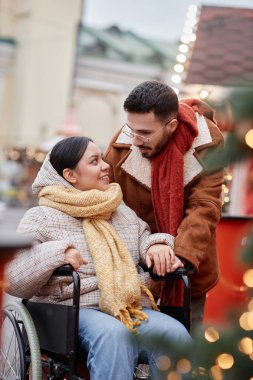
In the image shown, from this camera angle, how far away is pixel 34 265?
339 centimetres

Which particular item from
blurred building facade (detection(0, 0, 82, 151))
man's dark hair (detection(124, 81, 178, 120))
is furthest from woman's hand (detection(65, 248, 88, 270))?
blurred building facade (detection(0, 0, 82, 151))

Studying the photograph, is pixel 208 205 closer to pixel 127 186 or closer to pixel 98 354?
pixel 127 186

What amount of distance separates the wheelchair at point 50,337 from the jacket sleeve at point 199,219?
0.16 m

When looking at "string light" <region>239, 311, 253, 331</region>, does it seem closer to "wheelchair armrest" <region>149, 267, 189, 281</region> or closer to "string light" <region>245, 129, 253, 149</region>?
"string light" <region>245, 129, 253, 149</region>

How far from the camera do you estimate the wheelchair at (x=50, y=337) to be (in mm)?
3275

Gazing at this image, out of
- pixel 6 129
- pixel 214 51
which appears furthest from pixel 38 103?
pixel 214 51

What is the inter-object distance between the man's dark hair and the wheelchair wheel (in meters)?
0.95

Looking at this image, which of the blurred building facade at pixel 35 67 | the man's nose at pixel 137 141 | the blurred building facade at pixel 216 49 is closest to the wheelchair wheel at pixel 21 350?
the man's nose at pixel 137 141

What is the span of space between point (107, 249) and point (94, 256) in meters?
0.06

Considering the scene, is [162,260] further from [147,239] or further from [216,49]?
[216,49]

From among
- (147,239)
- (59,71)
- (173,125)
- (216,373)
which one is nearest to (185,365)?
(216,373)

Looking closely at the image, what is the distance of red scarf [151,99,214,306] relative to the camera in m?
3.87

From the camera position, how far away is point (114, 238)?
3.67 meters

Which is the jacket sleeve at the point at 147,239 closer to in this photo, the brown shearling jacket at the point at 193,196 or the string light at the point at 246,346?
the brown shearling jacket at the point at 193,196
